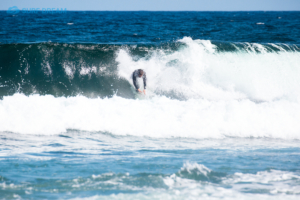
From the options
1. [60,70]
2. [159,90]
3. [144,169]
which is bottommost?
[144,169]

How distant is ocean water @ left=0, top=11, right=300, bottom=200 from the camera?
4.55m

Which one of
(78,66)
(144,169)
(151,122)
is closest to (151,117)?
(151,122)

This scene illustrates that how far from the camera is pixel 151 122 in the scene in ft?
26.8

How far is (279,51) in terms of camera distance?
13242 mm

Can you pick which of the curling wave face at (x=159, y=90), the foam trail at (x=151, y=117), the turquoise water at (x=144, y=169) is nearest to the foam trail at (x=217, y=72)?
the curling wave face at (x=159, y=90)

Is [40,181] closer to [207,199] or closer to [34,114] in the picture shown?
[207,199]

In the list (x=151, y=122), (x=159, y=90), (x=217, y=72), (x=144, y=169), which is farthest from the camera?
(x=217, y=72)

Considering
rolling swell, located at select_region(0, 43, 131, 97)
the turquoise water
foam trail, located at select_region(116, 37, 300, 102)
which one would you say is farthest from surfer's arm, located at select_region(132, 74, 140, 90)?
the turquoise water

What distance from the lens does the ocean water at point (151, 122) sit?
4551 mm

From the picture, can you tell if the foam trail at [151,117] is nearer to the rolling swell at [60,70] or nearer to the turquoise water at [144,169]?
the turquoise water at [144,169]

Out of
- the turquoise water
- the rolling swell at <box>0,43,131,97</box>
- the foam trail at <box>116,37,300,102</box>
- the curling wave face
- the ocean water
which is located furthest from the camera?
the foam trail at <box>116,37,300,102</box>

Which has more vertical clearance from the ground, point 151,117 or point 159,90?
point 159,90

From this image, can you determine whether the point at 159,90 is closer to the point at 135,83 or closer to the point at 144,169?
the point at 135,83

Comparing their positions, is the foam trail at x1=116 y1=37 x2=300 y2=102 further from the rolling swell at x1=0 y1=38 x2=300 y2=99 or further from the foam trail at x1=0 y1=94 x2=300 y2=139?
the foam trail at x1=0 y1=94 x2=300 y2=139
